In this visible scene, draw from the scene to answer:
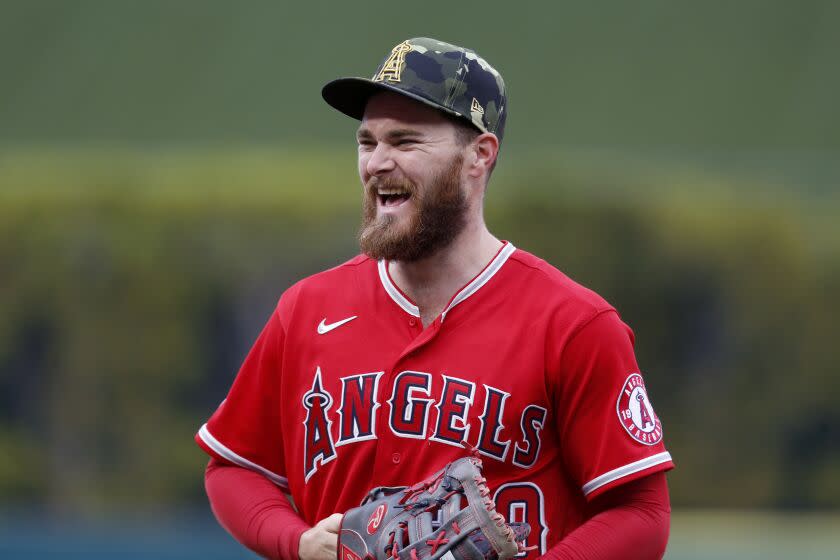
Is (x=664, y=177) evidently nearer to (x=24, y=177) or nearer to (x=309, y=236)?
(x=309, y=236)

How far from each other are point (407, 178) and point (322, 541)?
0.85 metres

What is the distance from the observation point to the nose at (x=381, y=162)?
9.67 feet

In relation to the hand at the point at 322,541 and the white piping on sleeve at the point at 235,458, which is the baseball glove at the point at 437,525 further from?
the white piping on sleeve at the point at 235,458

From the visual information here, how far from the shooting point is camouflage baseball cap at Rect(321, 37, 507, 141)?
2.95 m

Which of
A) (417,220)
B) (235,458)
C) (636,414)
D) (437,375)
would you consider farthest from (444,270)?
(235,458)

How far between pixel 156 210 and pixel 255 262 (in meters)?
0.94

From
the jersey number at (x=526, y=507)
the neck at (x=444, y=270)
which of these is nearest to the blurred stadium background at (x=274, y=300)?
the neck at (x=444, y=270)

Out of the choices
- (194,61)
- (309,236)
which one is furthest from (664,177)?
(194,61)

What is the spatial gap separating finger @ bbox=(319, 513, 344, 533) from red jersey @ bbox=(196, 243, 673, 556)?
0.13 meters

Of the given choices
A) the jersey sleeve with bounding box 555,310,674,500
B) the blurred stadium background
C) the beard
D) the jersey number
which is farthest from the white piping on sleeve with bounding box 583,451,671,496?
the blurred stadium background

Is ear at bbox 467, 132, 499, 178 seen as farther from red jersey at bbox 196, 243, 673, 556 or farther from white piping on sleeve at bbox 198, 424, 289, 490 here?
white piping on sleeve at bbox 198, 424, 289, 490

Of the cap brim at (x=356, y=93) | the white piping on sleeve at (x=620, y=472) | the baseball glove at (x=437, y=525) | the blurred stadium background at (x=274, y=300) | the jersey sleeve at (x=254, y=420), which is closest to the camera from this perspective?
the baseball glove at (x=437, y=525)

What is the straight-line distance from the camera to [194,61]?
55.7ft

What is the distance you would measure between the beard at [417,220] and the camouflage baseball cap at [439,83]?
0.13 metres
